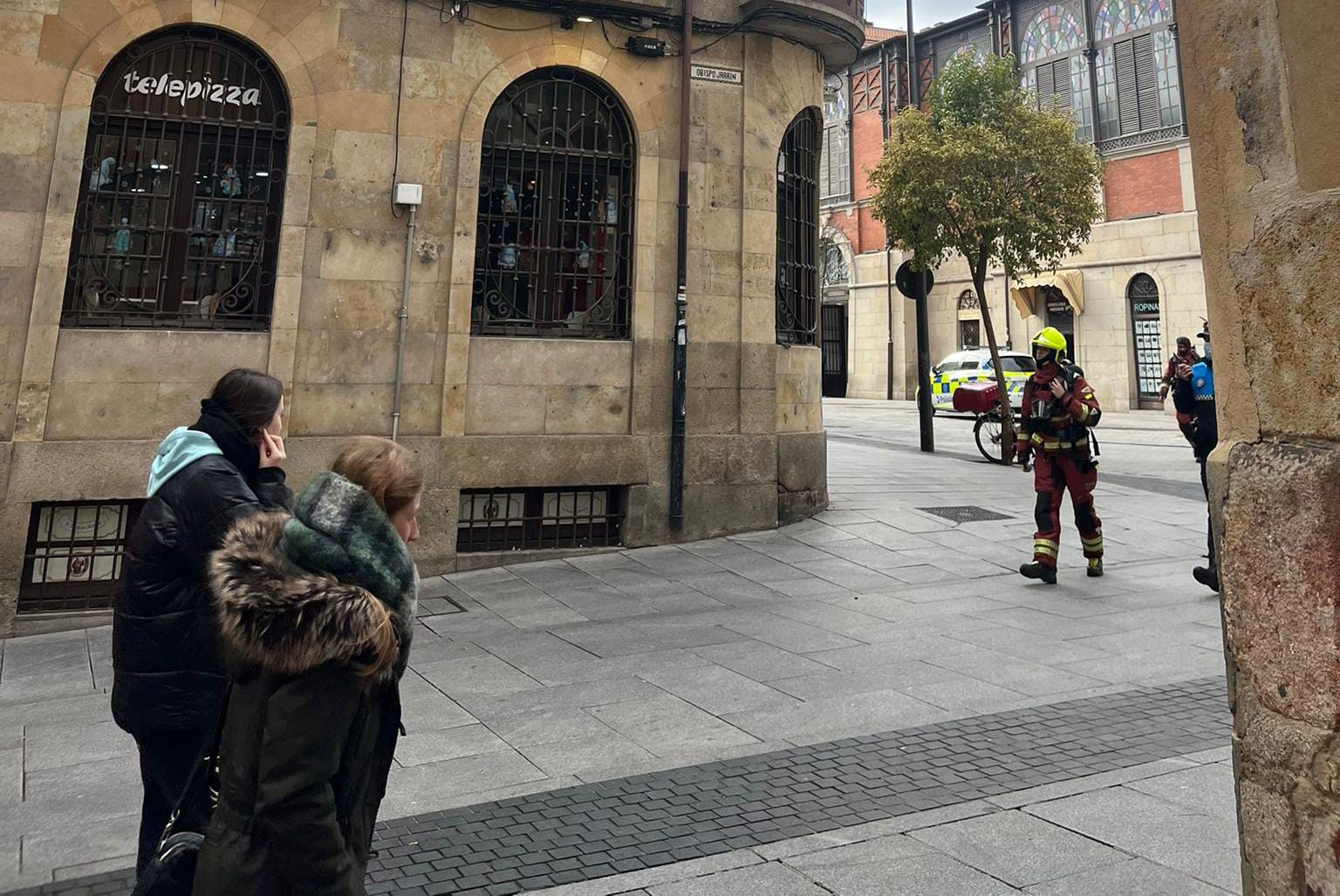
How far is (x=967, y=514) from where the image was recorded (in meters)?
10.9

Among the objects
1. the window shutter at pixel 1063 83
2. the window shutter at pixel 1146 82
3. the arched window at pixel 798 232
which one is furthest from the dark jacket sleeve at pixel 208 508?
the window shutter at pixel 1063 83

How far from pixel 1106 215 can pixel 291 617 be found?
3369 centimetres

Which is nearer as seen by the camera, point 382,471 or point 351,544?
point 351,544

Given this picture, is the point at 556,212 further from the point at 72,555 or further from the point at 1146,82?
the point at 1146,82

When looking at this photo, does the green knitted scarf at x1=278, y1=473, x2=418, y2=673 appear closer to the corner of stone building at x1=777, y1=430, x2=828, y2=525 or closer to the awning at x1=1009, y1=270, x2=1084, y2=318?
the corner of stone building at x1=777, y1=430, x2=828, y2=525

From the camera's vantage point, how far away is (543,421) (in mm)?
9180

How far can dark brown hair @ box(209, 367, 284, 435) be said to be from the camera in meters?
2.97

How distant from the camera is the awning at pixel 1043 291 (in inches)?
1201

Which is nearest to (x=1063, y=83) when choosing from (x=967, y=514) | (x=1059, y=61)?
(x=1059, y=61)

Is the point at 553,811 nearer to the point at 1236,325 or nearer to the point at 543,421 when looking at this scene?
the point at 1236,325

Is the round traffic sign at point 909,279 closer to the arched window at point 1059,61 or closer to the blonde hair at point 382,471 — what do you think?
the blonde hair at point 382,471

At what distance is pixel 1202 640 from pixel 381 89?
27.8 feet

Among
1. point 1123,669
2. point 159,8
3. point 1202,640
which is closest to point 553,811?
point 1123,669

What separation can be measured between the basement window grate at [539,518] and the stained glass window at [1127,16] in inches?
1158
